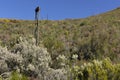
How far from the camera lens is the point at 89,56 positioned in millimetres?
15062

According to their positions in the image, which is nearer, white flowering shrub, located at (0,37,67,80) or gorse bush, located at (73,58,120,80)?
gorse bush, located at (73,58,120,80)

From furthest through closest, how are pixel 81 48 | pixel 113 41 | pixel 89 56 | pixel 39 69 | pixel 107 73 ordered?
1. pixel 113 41
2. pixel 81 48
3. pixel 89 56
4. pixel 39 69
5. pixel 107 73

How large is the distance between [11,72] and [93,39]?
A: 671cm

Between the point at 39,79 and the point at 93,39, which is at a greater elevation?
the point at 93,39

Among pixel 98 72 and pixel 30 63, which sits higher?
pixel 30 63

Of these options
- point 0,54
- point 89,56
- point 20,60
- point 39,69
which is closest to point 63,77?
point 39,69

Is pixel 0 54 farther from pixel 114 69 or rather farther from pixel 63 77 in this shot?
pixel 114 69

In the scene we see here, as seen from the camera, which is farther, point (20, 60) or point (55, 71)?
point (20, 60)

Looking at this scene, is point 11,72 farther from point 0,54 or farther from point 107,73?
point 107,73

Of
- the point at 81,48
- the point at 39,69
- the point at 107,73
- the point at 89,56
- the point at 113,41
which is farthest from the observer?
the point at 113,41

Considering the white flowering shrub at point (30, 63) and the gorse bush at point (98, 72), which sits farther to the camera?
the white flowering shrub at point (30, 63)

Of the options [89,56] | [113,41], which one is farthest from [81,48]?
[113,41]

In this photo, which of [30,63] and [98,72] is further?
[30,63]

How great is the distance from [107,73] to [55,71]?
1.84 metres
